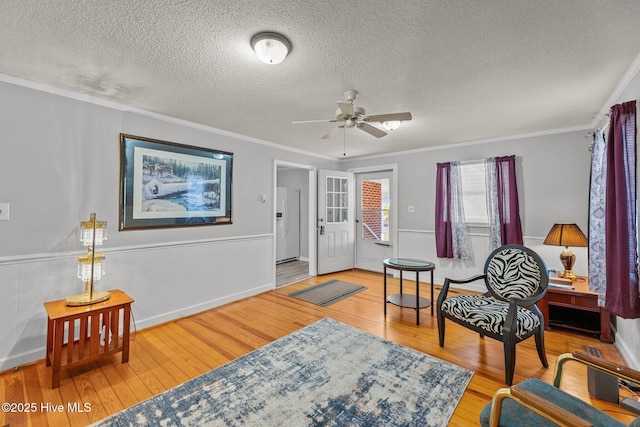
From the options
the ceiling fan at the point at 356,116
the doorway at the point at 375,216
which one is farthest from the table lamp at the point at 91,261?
the doorway at the point at 375,216

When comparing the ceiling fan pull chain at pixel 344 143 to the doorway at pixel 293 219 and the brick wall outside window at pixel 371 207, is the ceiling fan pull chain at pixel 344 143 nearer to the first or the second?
the brick wall outside window at pixel 371 207

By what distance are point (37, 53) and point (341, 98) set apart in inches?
87.8

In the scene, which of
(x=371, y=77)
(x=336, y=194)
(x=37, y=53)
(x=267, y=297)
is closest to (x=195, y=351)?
(x=267, y=297)

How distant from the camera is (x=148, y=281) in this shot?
299 cm

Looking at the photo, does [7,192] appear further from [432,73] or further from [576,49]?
[576,49]

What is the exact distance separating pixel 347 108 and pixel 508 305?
7.27 feet

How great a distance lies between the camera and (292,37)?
168 centimetres

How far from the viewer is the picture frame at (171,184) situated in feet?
9.35

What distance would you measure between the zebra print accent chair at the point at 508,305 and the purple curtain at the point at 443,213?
168 cm

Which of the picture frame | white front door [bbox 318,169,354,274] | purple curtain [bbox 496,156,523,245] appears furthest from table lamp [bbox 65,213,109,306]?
purple curtain [bbox 496,156,523,245]

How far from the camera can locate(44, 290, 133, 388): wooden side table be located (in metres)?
1.98

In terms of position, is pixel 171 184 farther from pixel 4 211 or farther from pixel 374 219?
pixel 374 219

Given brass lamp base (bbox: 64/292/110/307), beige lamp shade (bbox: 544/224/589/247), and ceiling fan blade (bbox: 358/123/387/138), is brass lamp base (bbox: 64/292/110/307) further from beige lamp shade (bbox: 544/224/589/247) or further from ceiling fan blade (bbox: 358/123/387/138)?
beige lamp shade (bbox: 544/224/589/247)

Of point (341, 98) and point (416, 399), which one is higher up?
point (341, 98)
